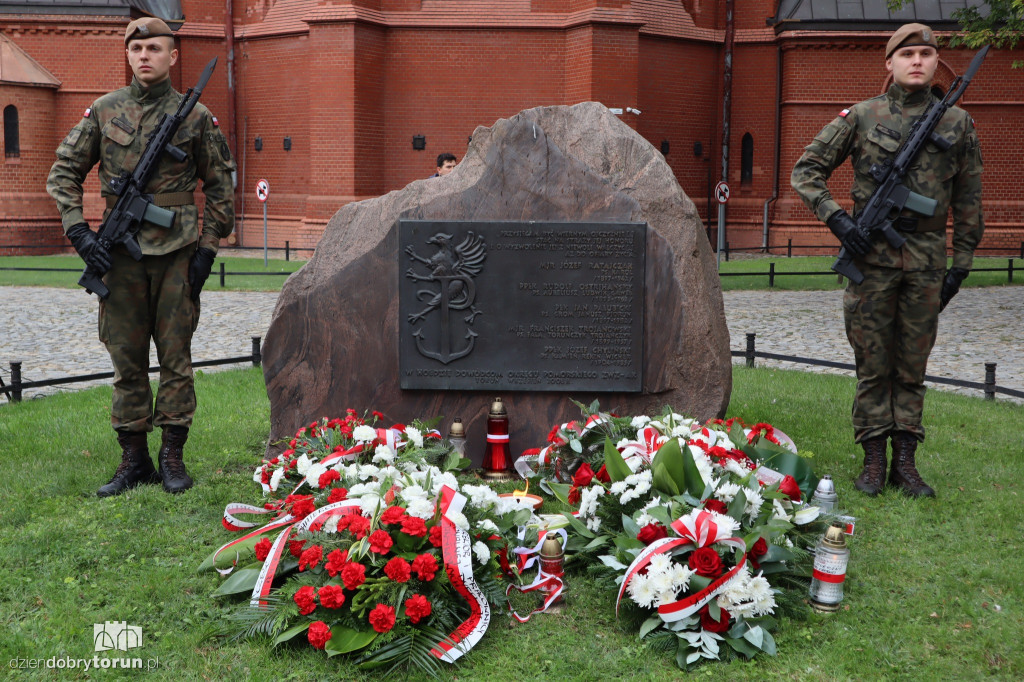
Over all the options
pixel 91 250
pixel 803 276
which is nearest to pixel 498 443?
pixel 91 250

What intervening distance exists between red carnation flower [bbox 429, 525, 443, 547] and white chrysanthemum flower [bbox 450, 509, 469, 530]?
3.7 inches

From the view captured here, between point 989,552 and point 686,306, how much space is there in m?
2.05

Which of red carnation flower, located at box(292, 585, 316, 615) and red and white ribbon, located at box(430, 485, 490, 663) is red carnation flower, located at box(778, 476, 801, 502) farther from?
red carnation flower, located at box(292, 585, 316, 615)

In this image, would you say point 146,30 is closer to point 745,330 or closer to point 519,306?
point 519,306

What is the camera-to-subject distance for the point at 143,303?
530 cm

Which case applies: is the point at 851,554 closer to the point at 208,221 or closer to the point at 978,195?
the point at 978,195

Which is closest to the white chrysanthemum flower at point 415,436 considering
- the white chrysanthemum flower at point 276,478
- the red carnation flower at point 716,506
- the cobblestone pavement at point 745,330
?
the white chrysanthemum flower at point 276,478

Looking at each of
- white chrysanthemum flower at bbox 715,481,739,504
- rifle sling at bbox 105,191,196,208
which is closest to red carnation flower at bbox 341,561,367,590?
white chrysanthemum flower at bbox 715,481,739,504

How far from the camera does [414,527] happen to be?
151 inches

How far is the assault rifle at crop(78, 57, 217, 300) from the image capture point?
16.6 feet

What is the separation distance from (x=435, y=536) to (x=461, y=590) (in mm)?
241

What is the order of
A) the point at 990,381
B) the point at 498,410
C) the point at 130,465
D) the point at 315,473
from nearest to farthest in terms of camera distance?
1. the point at 315,473
2. the point at 130,465
3. the point at 498,410
4. the point at 990,381

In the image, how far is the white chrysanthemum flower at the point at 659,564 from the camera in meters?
3.81

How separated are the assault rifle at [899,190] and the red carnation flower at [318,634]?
3290mm
